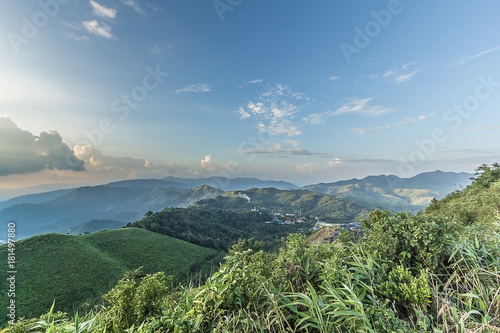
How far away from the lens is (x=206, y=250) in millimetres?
58094

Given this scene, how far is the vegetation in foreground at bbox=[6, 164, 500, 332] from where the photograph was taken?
1.83m

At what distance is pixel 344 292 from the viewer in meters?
2.10

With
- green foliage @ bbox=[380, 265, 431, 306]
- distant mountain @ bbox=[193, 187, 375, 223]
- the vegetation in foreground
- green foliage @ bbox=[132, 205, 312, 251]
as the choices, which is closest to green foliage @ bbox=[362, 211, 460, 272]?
the vegetation in foreground

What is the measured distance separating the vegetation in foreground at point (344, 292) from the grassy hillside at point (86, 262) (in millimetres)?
32935

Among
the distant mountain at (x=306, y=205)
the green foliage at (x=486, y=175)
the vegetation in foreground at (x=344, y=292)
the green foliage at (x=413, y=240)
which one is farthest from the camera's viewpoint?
the distant mountain at (x=306, y=205)

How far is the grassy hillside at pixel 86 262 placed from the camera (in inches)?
1214

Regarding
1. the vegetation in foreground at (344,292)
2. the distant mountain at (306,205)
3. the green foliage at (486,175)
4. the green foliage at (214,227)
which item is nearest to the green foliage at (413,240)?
the vegetation in foreground at (344,292)

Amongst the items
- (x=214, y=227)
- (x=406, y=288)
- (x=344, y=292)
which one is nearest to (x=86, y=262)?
(x=214, y=227)

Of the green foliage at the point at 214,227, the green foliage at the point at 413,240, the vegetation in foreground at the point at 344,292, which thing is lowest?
the green foliage at the point at 214,227

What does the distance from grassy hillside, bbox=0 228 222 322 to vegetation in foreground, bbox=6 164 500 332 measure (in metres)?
32.9

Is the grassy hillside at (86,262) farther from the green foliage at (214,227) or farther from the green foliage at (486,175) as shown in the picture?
the green foliage at (486,175)

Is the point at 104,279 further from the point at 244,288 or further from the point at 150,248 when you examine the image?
the point at 244,288

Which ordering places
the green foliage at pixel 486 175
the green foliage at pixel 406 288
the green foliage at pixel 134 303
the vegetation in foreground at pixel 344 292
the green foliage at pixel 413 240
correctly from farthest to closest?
the green foliage at pixel 486 175, the green foliage at pixel 413 240, the green foliage at pixel 134 303, the green foliage at pixel 406 288, the vegetation in foreground at pixel 344 292

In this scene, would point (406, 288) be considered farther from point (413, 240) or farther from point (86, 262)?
point (86, 262)
